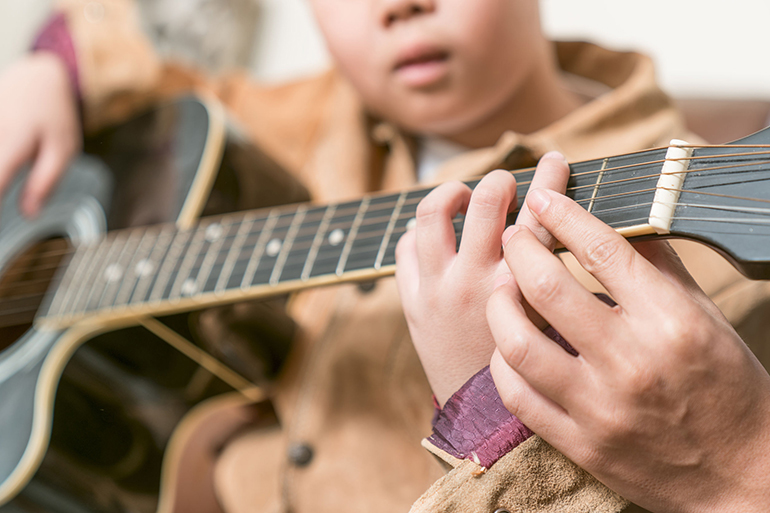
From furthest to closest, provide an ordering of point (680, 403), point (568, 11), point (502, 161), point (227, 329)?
point (568, 11) → point (227, 329) → point (502, 161) → point (680, 403)

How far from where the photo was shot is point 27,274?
29.6 inches

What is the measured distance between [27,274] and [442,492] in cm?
67

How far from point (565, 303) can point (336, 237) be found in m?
0.25

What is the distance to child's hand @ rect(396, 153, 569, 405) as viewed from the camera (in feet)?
1.15

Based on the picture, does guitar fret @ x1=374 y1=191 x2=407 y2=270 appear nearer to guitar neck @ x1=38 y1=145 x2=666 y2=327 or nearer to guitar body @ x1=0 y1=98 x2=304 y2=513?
guitar neck @ x1=38 y1=145 x2=666 y2=327

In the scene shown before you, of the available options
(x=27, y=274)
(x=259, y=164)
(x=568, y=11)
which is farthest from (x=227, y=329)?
(x=568, y=11)

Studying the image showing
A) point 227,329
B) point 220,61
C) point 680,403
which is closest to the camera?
point 680,403

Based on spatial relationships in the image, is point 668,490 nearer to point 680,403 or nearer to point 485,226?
point 680,403

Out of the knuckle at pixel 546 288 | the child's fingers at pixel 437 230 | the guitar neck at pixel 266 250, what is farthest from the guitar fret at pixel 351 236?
the knuckle at pixel 546 288

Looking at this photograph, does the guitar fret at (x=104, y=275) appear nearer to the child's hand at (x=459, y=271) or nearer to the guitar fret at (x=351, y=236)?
the guitar fret at (x=351, y=236)

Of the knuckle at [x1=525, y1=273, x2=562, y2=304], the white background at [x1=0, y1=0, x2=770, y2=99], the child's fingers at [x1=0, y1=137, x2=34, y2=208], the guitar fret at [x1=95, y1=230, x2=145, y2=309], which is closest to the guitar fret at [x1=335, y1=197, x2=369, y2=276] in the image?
the knuckle at [x1=525, y1=273, x2=562, y2=304]

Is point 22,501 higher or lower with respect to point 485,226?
lower

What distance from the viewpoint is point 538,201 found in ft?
1.05

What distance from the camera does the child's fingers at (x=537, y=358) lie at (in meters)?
0.29
